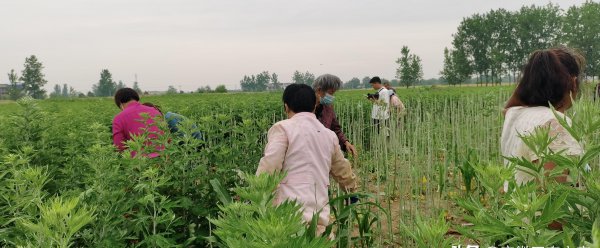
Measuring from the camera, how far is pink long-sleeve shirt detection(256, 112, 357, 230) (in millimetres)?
2314

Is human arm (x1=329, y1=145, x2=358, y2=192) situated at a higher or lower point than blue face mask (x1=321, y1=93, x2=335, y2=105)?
lower

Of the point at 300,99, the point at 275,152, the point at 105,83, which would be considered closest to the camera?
the point at 275,152

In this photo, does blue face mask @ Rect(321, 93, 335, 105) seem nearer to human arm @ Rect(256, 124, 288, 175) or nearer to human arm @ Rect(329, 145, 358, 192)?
human arm @ Rect(329, 145, 358, 192)

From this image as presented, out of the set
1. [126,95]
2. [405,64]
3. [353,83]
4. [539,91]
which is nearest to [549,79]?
[539,91]

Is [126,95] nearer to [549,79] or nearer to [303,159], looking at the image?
[303,159]

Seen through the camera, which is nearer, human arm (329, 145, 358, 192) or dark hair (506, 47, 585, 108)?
dark hair (506, 47, 585, 108)

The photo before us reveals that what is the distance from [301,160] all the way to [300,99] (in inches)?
13.9

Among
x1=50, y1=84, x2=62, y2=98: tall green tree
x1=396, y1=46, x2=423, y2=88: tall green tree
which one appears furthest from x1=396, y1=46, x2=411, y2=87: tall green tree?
x1=50, y1=84, x2=62, y2=98: tall green tree

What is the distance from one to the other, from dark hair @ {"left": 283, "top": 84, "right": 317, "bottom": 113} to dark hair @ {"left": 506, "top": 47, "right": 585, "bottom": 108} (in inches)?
40.1

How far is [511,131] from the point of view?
1918 millimetres

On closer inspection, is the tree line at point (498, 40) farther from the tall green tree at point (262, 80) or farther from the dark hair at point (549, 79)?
the dark hair at point (549, 79)

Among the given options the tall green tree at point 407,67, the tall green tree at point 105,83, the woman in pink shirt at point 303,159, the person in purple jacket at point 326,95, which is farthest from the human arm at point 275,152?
the tall green tree at point 105,83

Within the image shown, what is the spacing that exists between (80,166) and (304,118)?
1.37 m

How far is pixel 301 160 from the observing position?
2.36m
